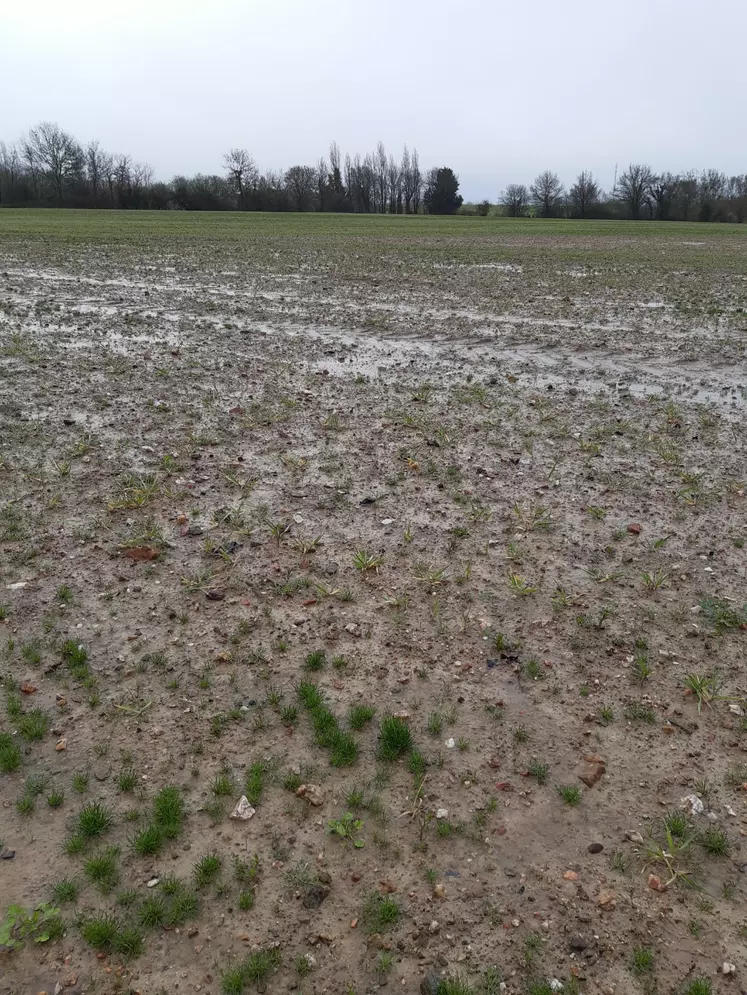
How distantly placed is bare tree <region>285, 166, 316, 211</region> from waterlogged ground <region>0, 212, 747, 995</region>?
8745 cm

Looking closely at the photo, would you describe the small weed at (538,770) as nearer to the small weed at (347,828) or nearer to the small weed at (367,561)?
the small weed at (347,828)

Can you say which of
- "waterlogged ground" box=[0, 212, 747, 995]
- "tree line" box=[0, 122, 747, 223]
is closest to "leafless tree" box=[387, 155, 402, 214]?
"tree line" box=[0, 122, 747, 223]

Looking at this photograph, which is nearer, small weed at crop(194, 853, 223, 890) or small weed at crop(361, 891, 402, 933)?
small weed at crop(361, 891, 402, 933)

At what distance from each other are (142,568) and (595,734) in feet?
11.3

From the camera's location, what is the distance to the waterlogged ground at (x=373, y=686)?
2.69 m

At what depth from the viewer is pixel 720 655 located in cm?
421

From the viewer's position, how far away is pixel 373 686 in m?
3.99

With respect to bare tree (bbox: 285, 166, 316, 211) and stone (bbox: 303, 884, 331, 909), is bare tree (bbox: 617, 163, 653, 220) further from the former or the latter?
stone (bbox: 303, 884, 331, 909)

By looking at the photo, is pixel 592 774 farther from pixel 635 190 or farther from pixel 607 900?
pixel 635 190

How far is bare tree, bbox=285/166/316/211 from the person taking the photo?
8802 centimetres

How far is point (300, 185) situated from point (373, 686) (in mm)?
97579

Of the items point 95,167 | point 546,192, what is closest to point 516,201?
point 546,192

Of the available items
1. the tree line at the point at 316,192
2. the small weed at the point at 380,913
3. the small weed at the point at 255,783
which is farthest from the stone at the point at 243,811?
the tree line at the point at 316,192

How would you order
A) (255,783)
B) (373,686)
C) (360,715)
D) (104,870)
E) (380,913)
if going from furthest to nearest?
(373,686), (360,715), (255,783), (104,870), (380,913)
